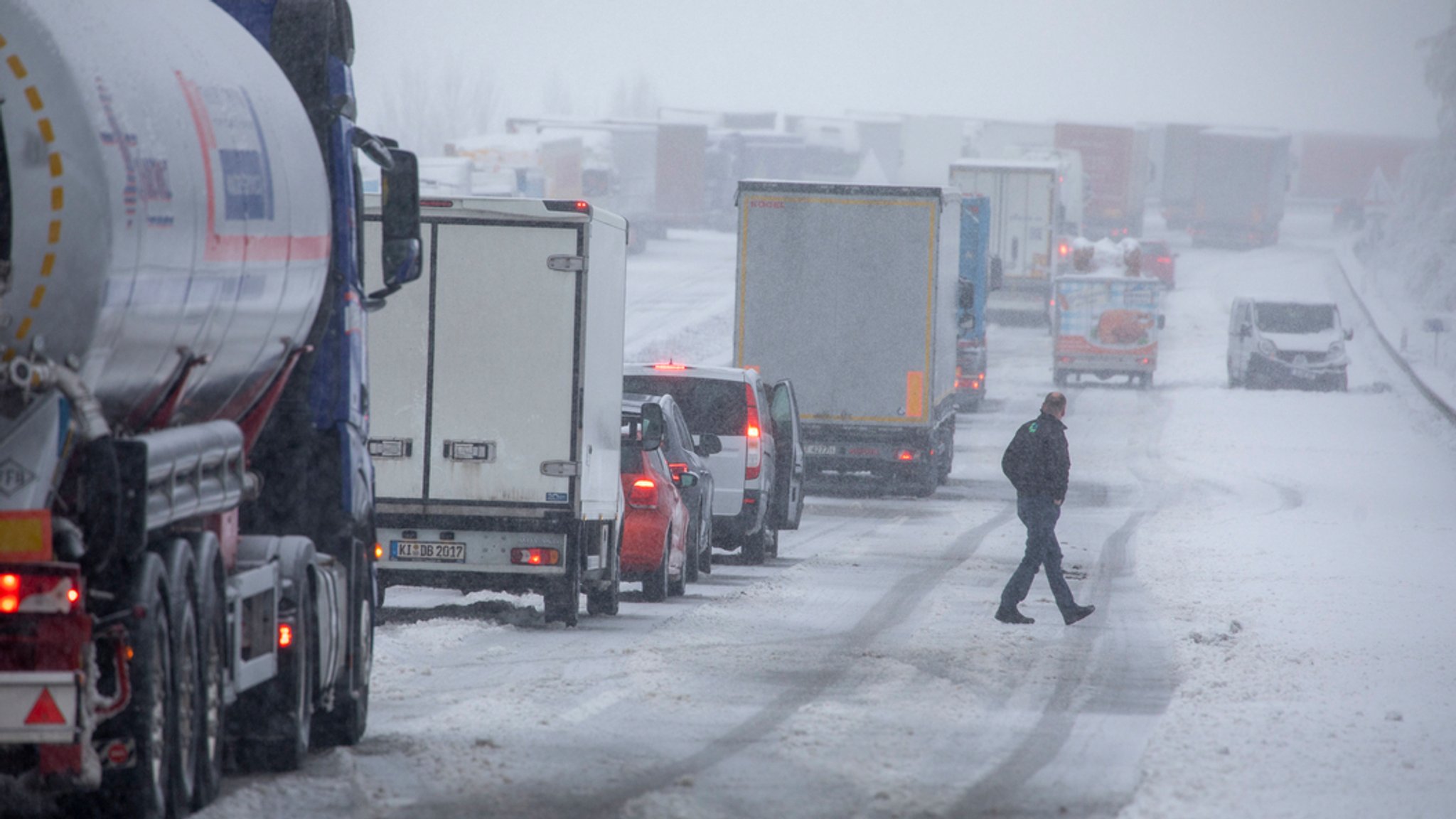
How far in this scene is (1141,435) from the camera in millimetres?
39250

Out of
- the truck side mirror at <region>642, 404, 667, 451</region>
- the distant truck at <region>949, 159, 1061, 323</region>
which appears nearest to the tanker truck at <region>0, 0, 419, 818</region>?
the truck side mirror at <region>642, 404, 667, 451</region>

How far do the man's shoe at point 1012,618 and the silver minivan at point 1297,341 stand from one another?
33.5m

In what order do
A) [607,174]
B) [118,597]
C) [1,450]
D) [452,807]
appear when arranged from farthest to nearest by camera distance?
[607,174], [452,807], [118,597], [1,450]

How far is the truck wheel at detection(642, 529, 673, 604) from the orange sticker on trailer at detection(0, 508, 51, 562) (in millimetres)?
10135

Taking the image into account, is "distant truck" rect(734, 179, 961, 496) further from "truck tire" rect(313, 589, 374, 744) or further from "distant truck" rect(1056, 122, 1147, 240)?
"distant truck" rect(1056, 122, 1147, 240)

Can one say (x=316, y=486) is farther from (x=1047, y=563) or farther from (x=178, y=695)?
(x=1047, y=563)

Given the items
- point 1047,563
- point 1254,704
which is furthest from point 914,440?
point 1254,704

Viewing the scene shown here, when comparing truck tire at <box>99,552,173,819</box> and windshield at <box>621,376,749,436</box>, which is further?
windshield at <box>621,376,749,436</box>

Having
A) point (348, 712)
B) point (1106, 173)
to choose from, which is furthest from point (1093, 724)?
point (1106, 173)

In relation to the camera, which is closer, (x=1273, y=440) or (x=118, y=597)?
(x=118, y=597)

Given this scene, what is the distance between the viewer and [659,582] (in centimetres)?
1658

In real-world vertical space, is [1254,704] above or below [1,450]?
below

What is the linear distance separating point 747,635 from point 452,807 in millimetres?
6277

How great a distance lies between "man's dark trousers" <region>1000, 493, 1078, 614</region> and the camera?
15.4 metres
